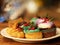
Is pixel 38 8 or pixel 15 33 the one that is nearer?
pixel 15 33

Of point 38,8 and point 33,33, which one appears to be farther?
point 38,8

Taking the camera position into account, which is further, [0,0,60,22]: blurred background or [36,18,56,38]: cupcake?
[0,0,60,22]: blurred background

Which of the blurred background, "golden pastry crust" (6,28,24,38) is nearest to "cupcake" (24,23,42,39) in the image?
"golden pastry crust" (6,28,24,38)

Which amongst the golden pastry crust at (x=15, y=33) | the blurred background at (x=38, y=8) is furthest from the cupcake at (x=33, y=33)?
the blurred background at (x=38, y=8)

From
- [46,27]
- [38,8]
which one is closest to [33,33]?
[46,27]

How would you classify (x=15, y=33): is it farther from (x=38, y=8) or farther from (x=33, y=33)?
(x=38, y=8)

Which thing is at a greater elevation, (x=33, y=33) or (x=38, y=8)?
(x=38, y=8)

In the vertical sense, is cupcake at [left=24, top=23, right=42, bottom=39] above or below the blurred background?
below

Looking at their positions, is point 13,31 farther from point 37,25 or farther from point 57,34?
point 57,34

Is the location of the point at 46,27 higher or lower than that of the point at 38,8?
lower

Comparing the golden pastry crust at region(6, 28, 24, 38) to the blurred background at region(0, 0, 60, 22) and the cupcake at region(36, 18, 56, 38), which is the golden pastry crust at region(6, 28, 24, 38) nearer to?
the cupcake at region(36, 18, 56, 38)

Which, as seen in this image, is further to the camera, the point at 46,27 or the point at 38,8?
the point at 38,8
